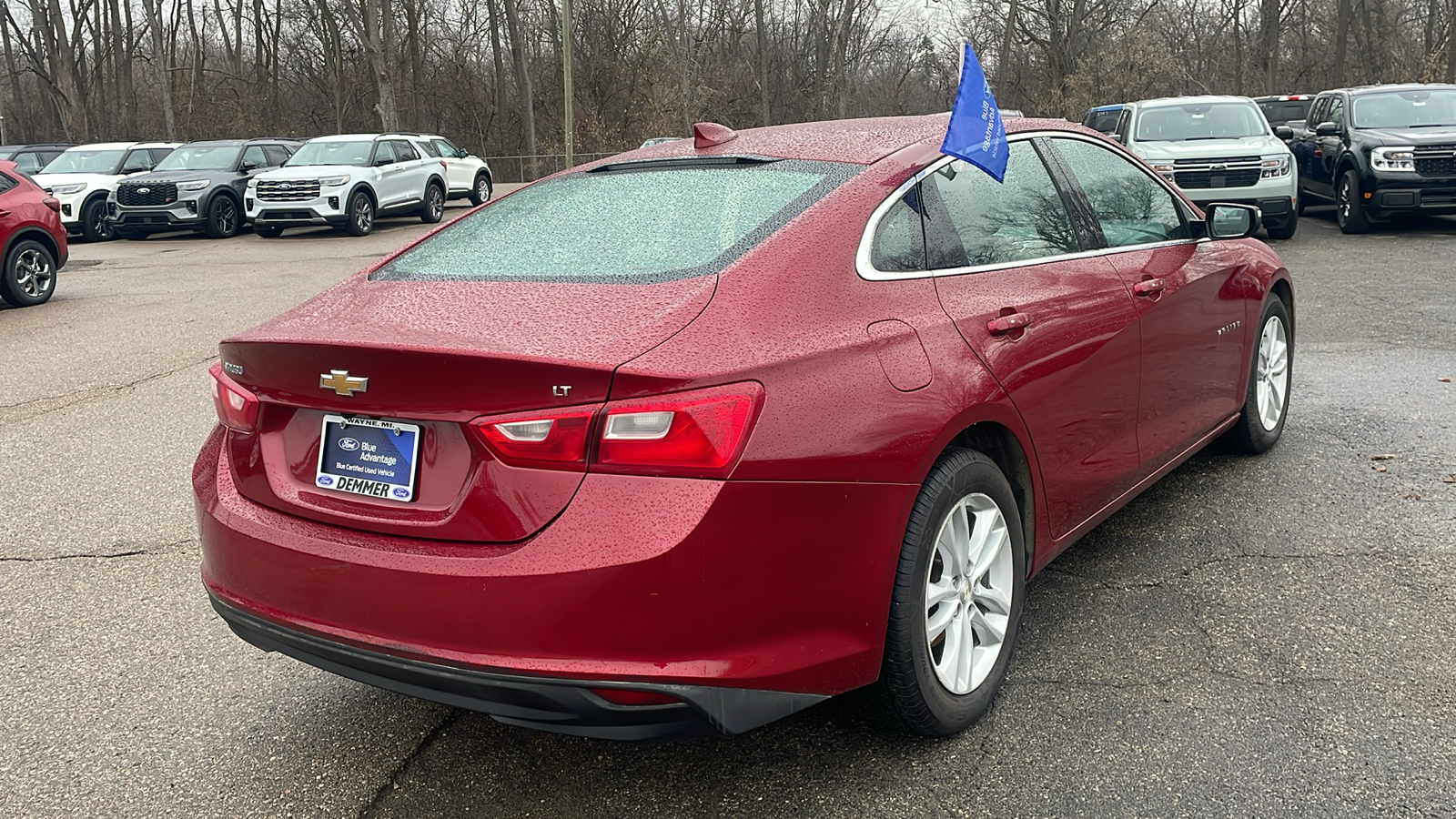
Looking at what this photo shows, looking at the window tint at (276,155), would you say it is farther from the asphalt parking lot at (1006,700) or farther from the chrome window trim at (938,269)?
the chrome window trim at (938,269)

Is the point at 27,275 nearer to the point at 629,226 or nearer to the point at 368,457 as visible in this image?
the point at 629,226

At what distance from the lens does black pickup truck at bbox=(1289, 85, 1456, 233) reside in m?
14.3

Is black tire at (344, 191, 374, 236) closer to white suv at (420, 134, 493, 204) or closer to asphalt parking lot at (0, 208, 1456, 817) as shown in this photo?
white suv at (420, 134, 493, 204)

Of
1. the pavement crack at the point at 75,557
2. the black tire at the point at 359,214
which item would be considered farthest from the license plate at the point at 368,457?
the black tire at the point at 359,214

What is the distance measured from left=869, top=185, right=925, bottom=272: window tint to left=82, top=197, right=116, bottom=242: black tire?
22144mm

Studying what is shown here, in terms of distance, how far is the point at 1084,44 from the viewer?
47.0m

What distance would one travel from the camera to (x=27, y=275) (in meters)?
12.7

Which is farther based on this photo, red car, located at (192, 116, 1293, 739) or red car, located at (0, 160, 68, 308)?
red car, located at (0, 160, 68, 308)

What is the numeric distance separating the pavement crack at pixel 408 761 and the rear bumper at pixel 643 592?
15.9 inches

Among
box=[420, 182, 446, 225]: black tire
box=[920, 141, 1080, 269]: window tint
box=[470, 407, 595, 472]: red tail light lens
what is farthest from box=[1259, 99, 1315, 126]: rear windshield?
box=[470, 407, 595, 472]: red tail light lens

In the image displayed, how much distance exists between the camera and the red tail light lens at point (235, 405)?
2857mm

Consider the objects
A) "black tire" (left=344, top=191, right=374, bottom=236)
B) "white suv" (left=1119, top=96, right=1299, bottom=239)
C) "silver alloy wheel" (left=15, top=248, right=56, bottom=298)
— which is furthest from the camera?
"black tire" (left=344, top=191, right=374, bottom=236)

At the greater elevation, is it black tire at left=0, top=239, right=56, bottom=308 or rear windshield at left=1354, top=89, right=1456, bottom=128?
rear windshield at left=1354, top=89, right=1456, bottom=128

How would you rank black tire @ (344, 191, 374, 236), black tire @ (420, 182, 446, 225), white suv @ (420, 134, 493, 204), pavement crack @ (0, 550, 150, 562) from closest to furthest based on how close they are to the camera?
pavement crack @ (0, 550, 150, 562) < black tire @ (344, 191, 374, 236) < black tire @ (420, 182, 446, 225) < white suv @ (420, 134, 493, 204)
